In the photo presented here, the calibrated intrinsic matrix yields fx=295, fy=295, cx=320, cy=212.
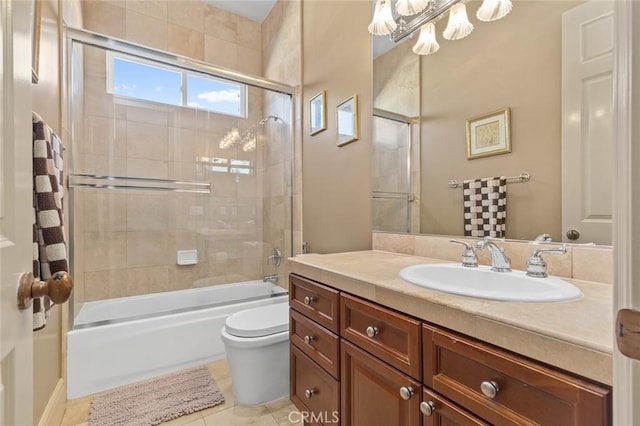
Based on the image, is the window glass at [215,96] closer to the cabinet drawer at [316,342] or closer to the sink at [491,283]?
the cabinet drawer at [316,342]

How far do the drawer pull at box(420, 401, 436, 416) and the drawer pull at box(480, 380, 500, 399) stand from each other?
0.53ft

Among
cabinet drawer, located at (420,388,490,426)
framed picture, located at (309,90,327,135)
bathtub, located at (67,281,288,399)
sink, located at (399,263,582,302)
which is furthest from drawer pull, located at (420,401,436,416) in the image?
framed picture, located at (309,90,327,135)

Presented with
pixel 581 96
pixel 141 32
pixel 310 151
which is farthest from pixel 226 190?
pixel 581 96

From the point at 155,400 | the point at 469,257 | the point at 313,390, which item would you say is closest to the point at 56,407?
the point at 155,400

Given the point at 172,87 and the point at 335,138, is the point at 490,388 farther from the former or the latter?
the point at 172,87

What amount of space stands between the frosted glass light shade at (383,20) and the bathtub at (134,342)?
6.49 feet

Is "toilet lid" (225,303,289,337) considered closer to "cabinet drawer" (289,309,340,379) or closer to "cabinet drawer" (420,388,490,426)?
"cabinet drawer" (289,309,340,379)

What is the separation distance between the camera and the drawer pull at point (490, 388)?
1.95 ft

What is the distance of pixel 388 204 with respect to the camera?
65.5 inches

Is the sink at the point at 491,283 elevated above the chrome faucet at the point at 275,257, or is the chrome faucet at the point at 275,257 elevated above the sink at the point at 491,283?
the sink at the point at 491,283

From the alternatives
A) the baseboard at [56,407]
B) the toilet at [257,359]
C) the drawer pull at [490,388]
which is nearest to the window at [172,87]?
the toilet at [257,359]

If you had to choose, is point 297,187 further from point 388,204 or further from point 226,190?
point 388,204

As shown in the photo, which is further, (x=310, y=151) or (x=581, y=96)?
(x=310, y=151)

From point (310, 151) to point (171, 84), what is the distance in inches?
57.8
